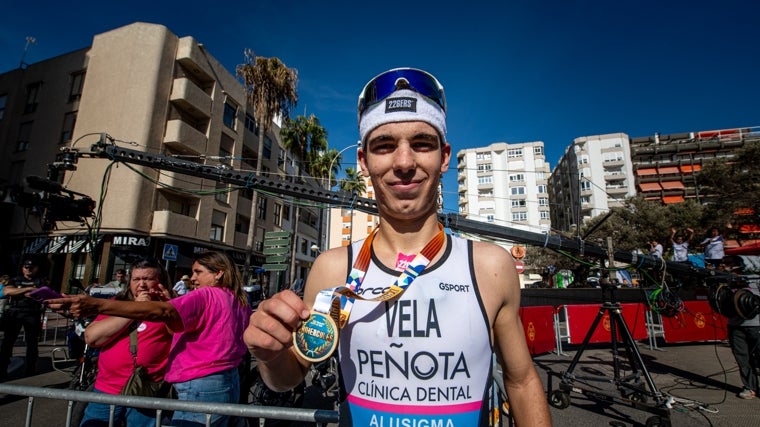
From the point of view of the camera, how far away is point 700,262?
12445 mm

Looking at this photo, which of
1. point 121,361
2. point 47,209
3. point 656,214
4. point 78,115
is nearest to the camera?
point 121,361

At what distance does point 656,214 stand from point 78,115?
49.9m

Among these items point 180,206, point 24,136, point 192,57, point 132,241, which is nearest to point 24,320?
point 132,241

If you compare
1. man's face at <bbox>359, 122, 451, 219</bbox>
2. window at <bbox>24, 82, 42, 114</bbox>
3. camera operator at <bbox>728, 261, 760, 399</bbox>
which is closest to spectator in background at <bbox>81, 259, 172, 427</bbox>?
man's face at <bbox>359, 122, 451, 219</bbox>

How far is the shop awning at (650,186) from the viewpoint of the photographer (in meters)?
63.0

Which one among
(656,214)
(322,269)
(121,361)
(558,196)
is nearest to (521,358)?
(322,269)

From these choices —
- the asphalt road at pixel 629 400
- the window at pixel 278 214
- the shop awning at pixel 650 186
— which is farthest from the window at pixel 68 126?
the shop awning at pixel 650 186

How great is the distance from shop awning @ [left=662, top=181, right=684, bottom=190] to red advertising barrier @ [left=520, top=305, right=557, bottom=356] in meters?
71.2

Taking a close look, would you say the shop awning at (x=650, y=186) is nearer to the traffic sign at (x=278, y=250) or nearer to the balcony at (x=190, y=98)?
the balcony at (x=190, y=98)

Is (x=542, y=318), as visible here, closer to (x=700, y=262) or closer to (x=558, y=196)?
(x=700, y=262)

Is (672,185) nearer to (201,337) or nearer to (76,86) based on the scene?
(201,337)

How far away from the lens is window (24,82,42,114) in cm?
2502

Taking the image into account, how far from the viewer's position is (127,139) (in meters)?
20.4

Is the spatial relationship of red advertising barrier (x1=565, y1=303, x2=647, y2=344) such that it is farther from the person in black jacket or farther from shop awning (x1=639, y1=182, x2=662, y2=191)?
shop awning (x1=639, y1=182, x2=662, y2=191)
